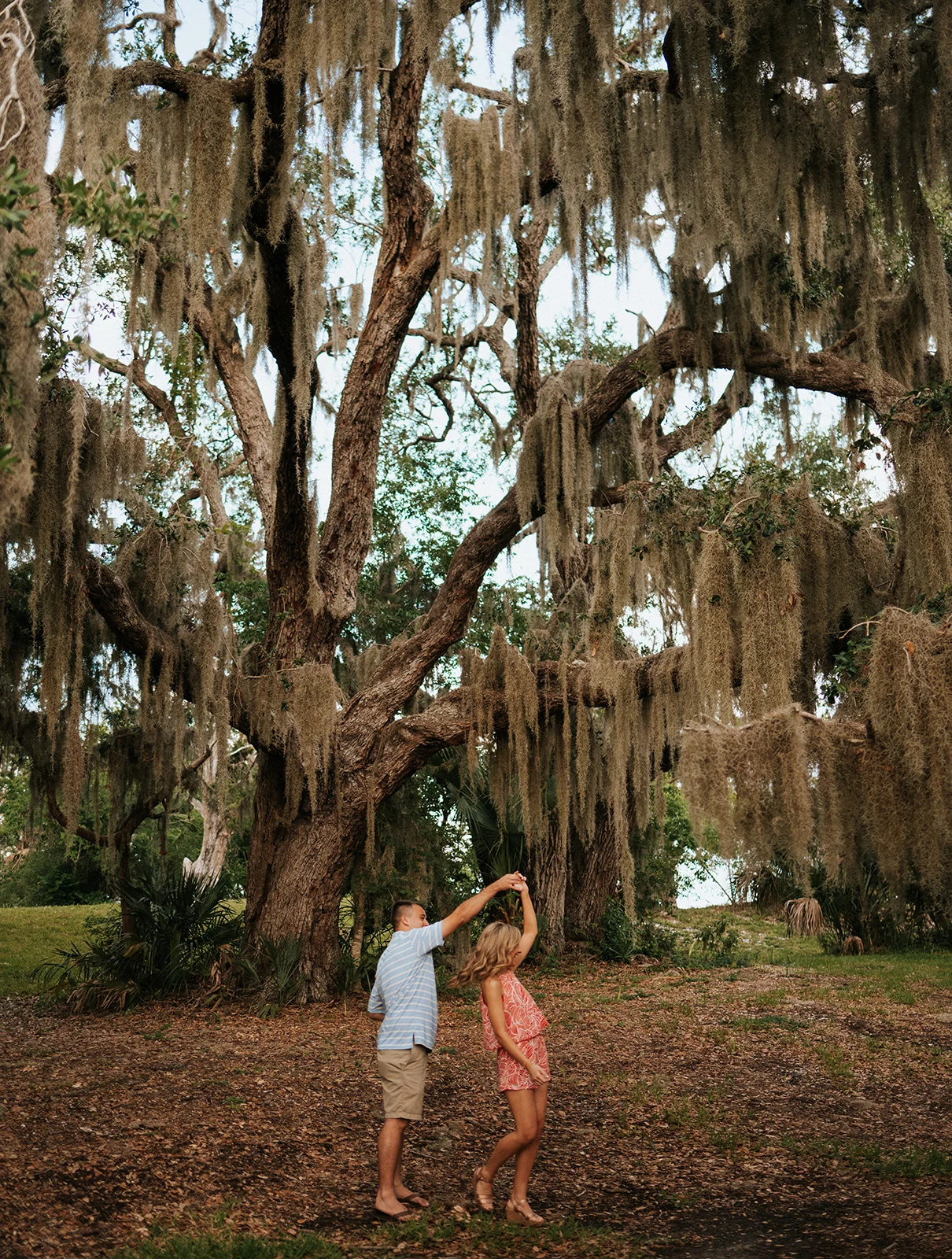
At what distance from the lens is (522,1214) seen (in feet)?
14.3

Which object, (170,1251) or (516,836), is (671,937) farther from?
(170,1251)

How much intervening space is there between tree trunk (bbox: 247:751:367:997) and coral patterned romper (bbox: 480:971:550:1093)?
4837 mm

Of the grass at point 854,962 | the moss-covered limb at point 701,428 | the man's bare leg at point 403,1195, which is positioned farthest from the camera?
the moss-covered limb at point 701,428

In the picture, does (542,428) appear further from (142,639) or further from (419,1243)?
(419,1243)

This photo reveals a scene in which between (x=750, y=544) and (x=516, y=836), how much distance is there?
6.47 meters

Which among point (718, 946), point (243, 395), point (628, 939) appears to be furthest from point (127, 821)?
point (718, 946)

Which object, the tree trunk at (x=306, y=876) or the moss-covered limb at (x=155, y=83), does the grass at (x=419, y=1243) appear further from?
the moss-covered limb at (x=155, y=83)

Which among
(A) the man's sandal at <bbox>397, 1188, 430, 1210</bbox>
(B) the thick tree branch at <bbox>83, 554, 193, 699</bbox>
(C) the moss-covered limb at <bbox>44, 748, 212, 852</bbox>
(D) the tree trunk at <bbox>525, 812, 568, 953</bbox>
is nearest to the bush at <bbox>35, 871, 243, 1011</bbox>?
(C) the moss-covered limb at <bbox>44, 748, 212, 852</bbox>

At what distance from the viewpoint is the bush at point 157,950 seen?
920 centimetres

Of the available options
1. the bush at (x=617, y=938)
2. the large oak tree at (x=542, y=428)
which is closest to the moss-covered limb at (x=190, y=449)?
the large oak tree at (x=542, y=428)

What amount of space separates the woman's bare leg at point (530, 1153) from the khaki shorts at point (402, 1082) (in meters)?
0.44

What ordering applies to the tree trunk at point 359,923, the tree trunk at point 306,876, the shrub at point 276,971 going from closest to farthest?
the shrub at point 276,971
the tree trunk at point 306,876
the tree trunk at point 359,923

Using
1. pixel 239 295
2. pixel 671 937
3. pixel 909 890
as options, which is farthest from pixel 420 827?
pixel 909 890

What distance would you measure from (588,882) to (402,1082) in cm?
881
